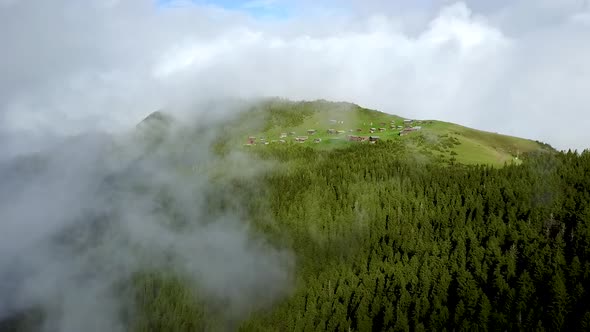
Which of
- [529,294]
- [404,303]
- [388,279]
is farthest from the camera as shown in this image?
A: [388,279]

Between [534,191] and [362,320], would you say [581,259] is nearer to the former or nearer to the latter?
[534,191]

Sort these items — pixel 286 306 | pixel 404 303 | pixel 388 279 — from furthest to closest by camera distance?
pixel 286 306 < pixel 388 279 < pixel 404 303

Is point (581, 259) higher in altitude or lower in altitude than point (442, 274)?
higher

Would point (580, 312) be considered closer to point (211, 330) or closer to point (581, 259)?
point (581, 259)

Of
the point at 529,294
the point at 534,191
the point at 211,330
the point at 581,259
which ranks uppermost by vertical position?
the point at 534,191

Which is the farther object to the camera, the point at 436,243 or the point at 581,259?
the point at 436,243

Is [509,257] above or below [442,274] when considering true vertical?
above

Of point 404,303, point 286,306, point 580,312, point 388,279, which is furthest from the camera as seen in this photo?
point 286,306

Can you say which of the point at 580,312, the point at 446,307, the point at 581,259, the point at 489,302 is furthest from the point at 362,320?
the point at 581,259

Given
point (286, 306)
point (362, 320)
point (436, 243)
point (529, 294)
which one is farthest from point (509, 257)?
point (286, 306)
